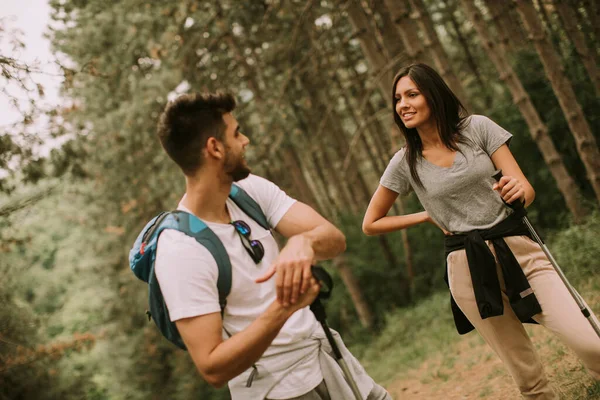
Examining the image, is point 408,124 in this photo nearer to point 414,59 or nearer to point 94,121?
point 414,59

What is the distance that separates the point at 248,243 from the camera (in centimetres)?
232

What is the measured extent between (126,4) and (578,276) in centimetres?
1037

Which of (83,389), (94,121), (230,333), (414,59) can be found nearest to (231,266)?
(230,333)

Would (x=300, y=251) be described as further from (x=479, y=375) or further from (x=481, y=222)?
(x=479, y=375)

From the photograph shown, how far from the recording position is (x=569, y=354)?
5.89m

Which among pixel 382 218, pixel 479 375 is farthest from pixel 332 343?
pixel 479 375

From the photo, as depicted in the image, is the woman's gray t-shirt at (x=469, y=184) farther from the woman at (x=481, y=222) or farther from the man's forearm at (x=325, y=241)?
the man's forearm at (x=325, y=241)

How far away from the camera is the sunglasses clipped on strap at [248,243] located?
7.52 ft

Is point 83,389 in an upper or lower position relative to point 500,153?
lower

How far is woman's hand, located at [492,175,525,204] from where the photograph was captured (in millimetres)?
3016

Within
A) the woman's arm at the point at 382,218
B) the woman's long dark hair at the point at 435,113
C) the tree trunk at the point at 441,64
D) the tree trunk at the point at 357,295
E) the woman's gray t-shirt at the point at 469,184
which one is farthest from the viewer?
the tree trunk at the point at 357,295

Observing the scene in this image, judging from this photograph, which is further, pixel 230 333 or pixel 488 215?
pixel 488 215

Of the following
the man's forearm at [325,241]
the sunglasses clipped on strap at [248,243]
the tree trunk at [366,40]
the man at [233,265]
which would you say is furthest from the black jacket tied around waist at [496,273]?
the tree trunk at [366,40]

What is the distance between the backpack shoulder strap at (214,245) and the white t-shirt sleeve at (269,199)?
1.38ft
